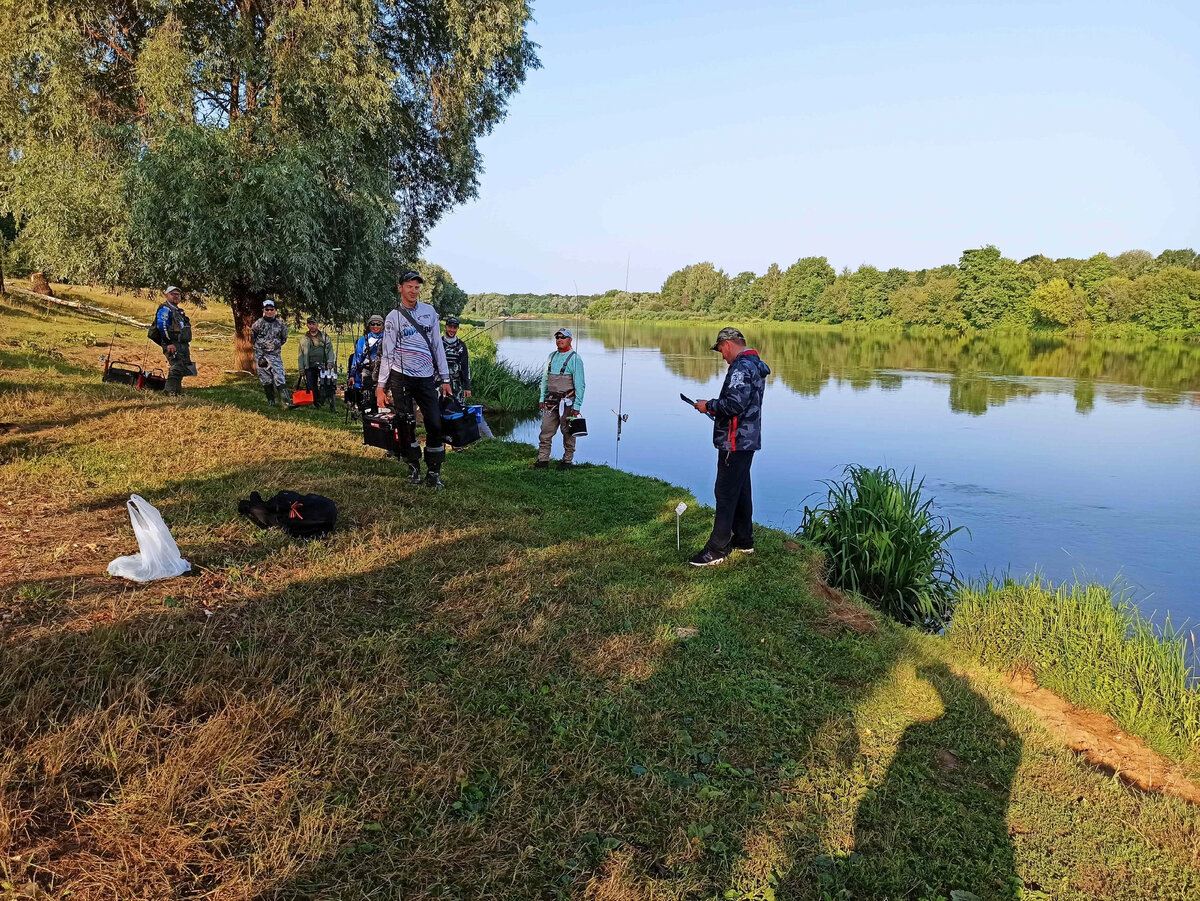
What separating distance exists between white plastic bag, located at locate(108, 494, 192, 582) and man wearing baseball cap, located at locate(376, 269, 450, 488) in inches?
116

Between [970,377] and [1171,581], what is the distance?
83.0 feet

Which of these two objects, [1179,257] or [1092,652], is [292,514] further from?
[1179,257]

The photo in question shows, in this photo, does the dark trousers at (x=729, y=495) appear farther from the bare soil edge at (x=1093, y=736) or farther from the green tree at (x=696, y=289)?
the green tree at (x=696, y=289)

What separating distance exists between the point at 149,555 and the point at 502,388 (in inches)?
642

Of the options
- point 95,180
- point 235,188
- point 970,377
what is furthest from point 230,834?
point 970,377

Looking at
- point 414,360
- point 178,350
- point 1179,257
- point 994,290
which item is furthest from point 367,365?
point 1179,257

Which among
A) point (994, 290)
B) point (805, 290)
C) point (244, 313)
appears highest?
point (805, 290)

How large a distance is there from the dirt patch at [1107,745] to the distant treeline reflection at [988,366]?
61.8 feet

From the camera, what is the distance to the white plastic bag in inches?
165

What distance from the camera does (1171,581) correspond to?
28.7 feet

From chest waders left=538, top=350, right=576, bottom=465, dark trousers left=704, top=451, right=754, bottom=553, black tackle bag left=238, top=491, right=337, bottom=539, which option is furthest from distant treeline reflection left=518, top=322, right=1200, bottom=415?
black tackle bag left=238, top=491, right=337, bottom=539

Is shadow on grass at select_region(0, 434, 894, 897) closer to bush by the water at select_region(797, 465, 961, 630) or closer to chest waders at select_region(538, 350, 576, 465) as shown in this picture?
bush by the water at select_region(797, 465, 961, 630)

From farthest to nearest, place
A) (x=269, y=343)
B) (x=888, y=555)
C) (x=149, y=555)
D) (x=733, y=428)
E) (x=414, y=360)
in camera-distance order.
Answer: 1. (x=269, y=343)
2. (x=888, y=555)
3. (x=414, y=360)
4. (x=733, y=428)
5. (x=149, y=555)

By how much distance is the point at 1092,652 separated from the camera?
19.2 feet
